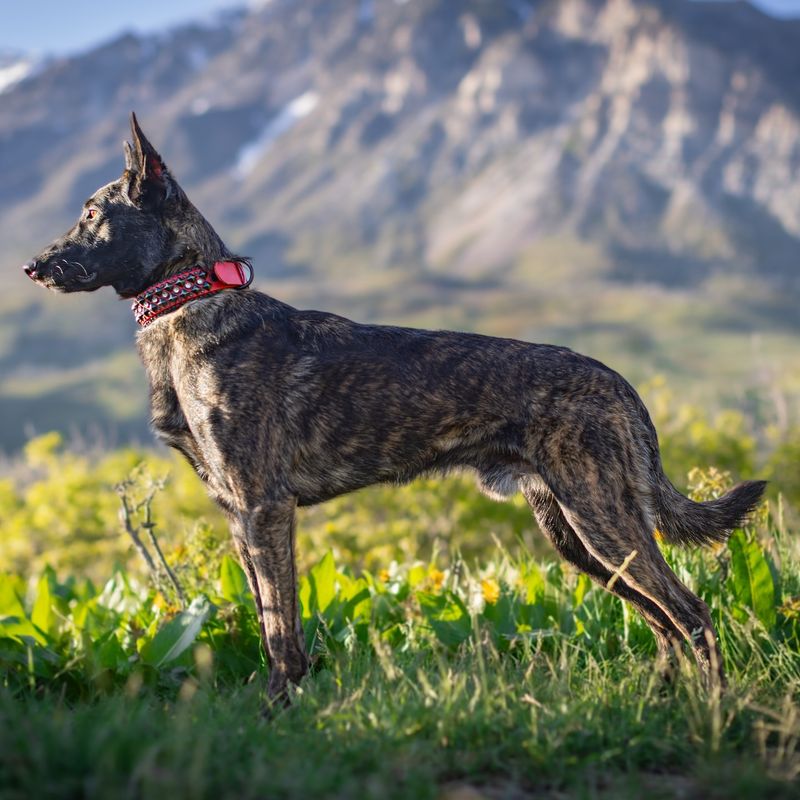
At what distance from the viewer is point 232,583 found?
5.91 metres

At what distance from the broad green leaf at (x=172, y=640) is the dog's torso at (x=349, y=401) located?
2.50 feet

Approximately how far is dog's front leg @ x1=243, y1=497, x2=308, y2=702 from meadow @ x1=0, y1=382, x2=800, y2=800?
18 cm

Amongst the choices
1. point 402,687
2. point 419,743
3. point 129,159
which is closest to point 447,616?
point 402,687

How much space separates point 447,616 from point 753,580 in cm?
178

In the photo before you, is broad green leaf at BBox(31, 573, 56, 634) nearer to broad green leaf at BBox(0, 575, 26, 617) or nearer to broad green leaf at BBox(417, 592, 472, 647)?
broad green leaf at BBox(0, 575, 26, 617)

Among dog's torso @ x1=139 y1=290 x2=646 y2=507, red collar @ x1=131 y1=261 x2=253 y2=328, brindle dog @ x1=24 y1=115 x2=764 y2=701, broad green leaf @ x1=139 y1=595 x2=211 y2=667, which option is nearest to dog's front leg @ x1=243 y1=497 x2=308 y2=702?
brindle dog @ x1=24 y1=115 x2=764 y2=701

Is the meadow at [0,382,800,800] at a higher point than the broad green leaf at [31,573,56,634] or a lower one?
lower

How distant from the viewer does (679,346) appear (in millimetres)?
197000

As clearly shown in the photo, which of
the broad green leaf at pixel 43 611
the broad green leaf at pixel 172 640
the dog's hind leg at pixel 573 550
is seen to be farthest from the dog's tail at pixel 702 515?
the broad green leaf at pixel 43 611

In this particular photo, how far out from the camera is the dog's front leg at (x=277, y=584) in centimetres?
451

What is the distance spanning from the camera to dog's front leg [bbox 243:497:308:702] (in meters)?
4.51

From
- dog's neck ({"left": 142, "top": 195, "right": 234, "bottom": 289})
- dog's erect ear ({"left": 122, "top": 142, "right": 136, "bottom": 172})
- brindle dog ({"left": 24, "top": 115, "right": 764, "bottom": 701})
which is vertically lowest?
brindle dog ({"left": 24, "top": 115, "right": 764, "bottom": 701})

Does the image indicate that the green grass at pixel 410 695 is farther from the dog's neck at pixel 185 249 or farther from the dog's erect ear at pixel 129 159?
the dog's erect ear at pixel 129 159

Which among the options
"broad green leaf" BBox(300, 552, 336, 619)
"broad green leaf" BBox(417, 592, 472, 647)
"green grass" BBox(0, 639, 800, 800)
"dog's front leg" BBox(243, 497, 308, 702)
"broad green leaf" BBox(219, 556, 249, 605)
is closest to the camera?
"green grass" BBox(0, 639, 800, 800)
